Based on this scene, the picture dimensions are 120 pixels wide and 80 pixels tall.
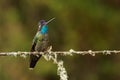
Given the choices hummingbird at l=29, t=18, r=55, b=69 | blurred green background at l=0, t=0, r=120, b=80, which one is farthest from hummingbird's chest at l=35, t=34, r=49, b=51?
blurred green background at l=0, t=0, r=120, b=80

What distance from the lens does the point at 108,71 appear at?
1391 cm

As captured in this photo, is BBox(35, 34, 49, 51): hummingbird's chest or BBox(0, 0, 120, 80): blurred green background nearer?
BBox(35, 34, 49, 51): hummingbird's chest

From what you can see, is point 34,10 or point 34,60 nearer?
point 34,60

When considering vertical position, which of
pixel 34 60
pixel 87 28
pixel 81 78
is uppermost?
pixel 87 28

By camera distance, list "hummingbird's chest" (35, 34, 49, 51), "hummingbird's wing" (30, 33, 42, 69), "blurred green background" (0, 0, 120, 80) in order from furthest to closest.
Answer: "blurred green background" (0, 0, 120, 80), "hummingbird's chest" (35, 34, 49, 51), "hummingbird's wing" (30, 33, 42, 69)

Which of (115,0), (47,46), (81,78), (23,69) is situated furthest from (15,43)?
(47,46)

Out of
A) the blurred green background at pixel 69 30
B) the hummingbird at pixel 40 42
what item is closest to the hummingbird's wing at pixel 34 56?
the hummingbird at pixel 40 42

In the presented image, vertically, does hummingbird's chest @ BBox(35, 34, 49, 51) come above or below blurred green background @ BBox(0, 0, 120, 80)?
below

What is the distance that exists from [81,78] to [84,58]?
780mm

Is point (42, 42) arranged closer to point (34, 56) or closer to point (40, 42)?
point (40, 42)

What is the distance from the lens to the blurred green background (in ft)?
42.4

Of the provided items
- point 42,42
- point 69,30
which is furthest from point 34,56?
point 69,30

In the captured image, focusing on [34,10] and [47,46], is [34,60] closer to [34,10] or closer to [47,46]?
[47,46]

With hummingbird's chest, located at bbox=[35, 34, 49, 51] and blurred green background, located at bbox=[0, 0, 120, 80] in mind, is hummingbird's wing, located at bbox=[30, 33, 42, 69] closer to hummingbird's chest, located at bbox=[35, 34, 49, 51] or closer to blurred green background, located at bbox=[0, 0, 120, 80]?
hummingbird's chest, located at bbox=[35, 34, 49, 51]
